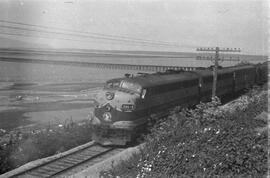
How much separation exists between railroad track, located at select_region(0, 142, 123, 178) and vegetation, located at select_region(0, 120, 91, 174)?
5.02ft

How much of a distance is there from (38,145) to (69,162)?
2.79 meters

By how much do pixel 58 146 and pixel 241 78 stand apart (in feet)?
73.5

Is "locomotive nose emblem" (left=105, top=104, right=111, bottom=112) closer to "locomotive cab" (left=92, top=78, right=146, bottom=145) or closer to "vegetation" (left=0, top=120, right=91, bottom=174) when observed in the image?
"locomotive cab" (left=92, top=78, right=146, bottom=145)

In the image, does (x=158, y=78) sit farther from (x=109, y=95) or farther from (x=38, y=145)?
(x=38, y=145)

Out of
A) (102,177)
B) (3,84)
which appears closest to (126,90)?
(102,177)

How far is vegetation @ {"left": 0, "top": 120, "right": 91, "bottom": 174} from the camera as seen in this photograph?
16406 mm

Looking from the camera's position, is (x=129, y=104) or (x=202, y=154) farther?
(x=129, y=104)

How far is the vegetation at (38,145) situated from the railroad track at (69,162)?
1.53 meters

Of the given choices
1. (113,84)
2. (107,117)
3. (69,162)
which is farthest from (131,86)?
(69,162)

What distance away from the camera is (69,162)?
1566 centimetres

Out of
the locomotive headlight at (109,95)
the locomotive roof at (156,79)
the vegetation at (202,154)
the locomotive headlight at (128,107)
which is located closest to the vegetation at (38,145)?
the locomotive headlight at (109,95)

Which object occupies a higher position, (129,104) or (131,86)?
(131,86)

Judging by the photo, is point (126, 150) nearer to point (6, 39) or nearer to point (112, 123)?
point (112, 123)

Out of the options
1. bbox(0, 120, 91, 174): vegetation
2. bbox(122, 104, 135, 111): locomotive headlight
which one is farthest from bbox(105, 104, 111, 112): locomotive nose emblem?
bbox(0, 120, 91, 174): vegetation
